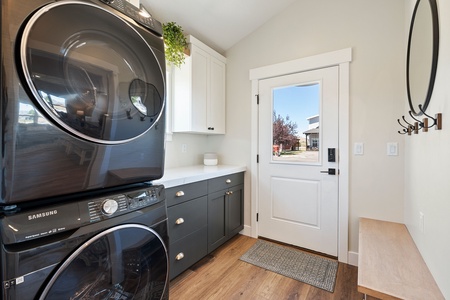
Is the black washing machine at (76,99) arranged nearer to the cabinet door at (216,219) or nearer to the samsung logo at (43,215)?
the samsung logo at (43,215)

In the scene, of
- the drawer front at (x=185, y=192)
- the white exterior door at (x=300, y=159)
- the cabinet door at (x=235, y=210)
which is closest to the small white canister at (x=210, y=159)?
the cabinet door at (x=235, y=210)

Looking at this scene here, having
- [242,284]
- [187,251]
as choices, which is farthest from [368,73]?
[187,251]

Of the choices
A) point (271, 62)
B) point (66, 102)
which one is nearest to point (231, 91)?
point (271, 62)

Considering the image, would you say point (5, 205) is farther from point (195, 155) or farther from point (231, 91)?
point (231, 91)

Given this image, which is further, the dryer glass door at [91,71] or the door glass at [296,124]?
the door glass at [296,124]

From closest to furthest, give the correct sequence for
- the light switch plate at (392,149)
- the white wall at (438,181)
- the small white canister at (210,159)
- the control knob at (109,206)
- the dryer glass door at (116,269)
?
the dryer glass door at (116,269) → the control knob at (109,206) → the white wall at (438,181) → the light switch plate at (392,149) → the small white canister at (210,159)

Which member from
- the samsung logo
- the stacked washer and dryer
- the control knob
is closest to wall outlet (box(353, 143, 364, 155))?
the stacked washer and dryer

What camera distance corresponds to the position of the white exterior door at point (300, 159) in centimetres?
229

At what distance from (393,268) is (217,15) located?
2.71 meters

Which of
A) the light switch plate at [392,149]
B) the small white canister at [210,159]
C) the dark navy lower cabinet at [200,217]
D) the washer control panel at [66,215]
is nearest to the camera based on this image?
the washer control panel at [66,215]

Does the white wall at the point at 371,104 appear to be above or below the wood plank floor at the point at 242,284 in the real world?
above

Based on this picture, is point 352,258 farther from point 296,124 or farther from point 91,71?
point 91,71

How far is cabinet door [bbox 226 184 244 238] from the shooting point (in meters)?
2.54

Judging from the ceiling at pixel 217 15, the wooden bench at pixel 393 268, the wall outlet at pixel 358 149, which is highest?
the ceiling at pixel 217 15
